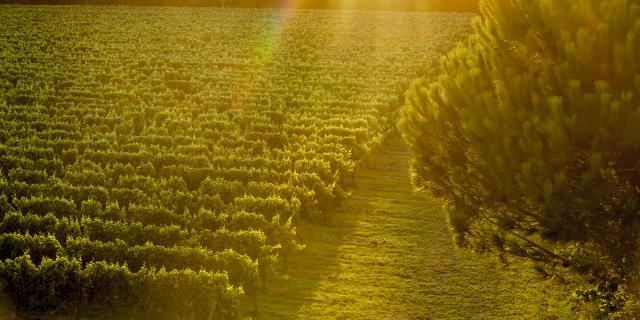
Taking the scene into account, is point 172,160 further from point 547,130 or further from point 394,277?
point 547,130

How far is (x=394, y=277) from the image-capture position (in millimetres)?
15367

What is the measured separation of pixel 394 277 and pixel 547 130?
279 inches

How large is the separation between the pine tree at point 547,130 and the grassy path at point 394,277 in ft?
10.8

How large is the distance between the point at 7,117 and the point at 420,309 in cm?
1843

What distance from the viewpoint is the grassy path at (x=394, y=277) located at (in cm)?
1391

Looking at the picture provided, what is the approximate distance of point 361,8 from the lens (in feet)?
258

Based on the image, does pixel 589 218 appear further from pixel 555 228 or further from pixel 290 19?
pixel 290 19

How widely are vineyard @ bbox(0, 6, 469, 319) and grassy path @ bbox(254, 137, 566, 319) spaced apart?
63 centimetres

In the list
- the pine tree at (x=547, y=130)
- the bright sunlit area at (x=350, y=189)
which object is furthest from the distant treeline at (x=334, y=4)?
→ the pine tree at (x=547, y=130)

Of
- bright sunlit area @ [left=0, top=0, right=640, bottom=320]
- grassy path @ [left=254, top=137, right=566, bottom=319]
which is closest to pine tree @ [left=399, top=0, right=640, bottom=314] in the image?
bright sunlit area @ [left=0, top=0, right=640, bottom=320]

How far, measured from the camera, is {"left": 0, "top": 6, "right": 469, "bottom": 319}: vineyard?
1322 centimetres

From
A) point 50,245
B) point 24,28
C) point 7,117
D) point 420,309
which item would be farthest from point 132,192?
point 24,28

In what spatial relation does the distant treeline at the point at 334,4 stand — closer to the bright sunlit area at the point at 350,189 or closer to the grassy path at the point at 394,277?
the bright sunlit area at the point at 350,189

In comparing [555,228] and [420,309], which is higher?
[555,228]
